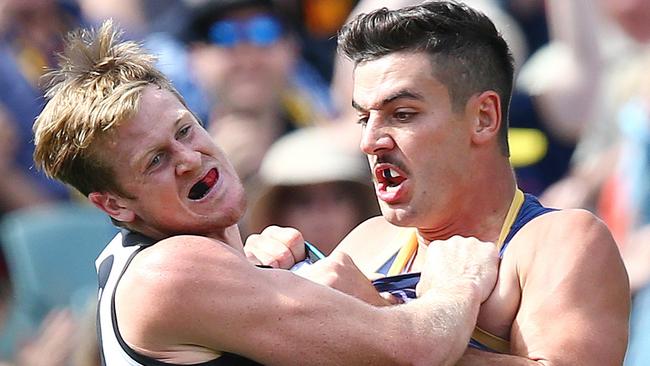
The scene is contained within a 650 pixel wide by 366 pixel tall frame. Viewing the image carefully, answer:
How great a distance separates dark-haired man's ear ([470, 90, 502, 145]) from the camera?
4.42 metres

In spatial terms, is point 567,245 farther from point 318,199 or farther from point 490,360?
point 318,199

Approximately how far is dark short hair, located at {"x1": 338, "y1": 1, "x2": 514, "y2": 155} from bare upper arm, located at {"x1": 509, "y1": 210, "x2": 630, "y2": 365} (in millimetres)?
504

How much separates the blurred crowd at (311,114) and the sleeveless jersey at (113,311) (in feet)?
6.96

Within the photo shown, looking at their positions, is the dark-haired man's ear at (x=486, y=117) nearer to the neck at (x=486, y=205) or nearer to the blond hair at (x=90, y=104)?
the neck at (x=486, y=205)

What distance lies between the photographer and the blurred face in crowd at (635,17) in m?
7.04

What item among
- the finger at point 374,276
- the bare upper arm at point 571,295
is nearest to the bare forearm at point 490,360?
the bare upper arm at point 571,295

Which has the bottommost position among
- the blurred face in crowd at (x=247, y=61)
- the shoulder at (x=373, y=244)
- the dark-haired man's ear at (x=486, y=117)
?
the blurred face in crowd at (x=247, y=61)

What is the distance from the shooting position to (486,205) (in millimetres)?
Answer: 4473

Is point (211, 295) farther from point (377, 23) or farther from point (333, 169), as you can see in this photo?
point (333, 169)

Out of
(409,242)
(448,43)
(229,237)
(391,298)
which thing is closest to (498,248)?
(391,298)

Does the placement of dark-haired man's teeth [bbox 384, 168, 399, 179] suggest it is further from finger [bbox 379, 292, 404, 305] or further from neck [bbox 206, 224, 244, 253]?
neck [bbox 206, 224, 244, 253]

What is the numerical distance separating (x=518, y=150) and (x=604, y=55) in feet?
2.14

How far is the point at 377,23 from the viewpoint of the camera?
4418mm

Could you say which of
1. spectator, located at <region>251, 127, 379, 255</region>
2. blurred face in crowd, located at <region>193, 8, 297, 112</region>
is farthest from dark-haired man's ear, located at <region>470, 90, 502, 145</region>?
blurred face in crowd, located at <region>193, 8, 297, 112</region>
